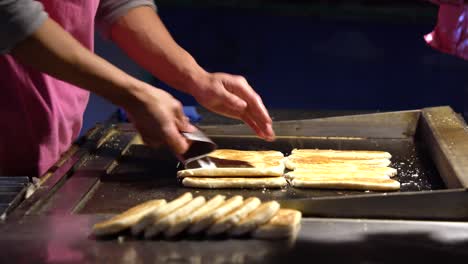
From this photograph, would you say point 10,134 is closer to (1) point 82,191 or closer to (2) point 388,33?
(1) point 82,191

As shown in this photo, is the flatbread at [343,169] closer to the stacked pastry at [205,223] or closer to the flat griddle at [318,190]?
the flat griddle at [318,190]

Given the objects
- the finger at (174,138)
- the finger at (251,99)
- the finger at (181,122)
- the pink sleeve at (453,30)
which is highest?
the pink sleeve at (453,30)

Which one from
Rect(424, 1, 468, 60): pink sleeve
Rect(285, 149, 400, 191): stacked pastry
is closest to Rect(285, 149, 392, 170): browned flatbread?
Rect(285, 149, 400, 191): stacked pastry

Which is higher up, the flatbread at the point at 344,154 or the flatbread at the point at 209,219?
the flatbread at the point at 344,154

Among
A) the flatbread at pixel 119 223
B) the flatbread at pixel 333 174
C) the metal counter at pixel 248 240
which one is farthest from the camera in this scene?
the flatbread at pixel 333 174

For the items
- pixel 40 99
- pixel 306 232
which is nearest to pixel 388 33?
pixel 40 99

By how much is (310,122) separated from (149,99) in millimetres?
1249

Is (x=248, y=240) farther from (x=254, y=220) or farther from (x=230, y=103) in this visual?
(x=230, y=103)

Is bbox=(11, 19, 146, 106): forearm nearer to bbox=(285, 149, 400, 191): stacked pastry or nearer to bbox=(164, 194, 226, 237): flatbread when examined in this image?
bbox=(164, 194, 226, 237): flatbread

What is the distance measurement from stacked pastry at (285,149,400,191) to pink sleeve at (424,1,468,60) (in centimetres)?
50

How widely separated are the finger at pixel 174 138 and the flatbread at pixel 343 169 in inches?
25.4

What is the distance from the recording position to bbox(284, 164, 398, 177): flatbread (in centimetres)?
246

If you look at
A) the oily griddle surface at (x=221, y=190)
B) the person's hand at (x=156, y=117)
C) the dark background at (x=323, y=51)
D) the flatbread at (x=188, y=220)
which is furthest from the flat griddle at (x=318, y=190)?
the dark background at (x=323, y=51)

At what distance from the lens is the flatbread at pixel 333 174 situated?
2.39 m
